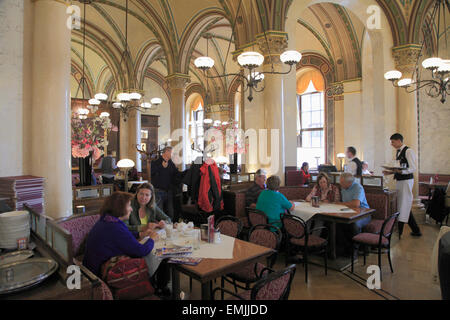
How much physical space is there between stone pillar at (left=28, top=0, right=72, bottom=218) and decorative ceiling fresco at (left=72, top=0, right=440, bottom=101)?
13.9ft

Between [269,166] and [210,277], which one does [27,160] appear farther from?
[269,166]

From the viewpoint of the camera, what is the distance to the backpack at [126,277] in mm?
1926

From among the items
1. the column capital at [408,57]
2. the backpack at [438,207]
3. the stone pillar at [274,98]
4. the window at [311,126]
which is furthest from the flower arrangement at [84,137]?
the window at [311,126]

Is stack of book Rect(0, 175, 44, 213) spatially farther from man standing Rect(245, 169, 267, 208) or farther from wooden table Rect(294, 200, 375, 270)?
wooden table Rect(294, 200, 375, 270)

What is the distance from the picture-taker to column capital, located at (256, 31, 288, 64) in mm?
5980

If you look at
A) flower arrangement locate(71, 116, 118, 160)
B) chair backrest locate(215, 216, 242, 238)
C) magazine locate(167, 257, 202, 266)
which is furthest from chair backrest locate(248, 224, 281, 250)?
flower arrangement locate(71, 116, 118, 160)

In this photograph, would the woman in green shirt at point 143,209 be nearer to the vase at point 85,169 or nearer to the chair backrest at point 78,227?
the chair backrest at point 78,227

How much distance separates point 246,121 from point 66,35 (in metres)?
3.99

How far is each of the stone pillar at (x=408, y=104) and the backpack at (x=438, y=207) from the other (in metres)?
0.32

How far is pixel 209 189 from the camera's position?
468 cm

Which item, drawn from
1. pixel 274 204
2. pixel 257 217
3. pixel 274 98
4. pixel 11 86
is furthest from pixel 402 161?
pixel 11 86

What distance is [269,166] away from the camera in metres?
6.11
